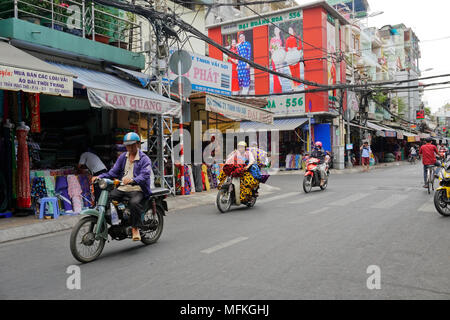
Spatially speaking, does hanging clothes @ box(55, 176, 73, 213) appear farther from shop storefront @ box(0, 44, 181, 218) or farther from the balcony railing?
the balcony railing

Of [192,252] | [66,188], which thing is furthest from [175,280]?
[66,188]

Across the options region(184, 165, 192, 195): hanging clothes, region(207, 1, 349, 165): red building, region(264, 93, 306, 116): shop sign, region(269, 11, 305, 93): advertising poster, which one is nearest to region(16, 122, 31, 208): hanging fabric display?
region(184, 165, 192, 195): hanging clothes

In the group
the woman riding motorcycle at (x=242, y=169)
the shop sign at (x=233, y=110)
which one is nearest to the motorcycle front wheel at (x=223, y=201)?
the woman riding motorcycle at (x=242, y=169)

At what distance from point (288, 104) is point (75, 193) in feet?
72.9

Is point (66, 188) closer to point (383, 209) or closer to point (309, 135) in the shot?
point (383, 209)

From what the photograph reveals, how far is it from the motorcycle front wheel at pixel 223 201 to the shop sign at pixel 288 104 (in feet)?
66.2

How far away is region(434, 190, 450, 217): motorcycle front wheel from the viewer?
845cm

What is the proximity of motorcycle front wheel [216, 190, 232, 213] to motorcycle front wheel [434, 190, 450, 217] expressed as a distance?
15.2 feet

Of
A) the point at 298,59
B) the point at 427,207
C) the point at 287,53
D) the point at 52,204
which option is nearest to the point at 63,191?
the point at 52,204

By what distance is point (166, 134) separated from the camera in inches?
520

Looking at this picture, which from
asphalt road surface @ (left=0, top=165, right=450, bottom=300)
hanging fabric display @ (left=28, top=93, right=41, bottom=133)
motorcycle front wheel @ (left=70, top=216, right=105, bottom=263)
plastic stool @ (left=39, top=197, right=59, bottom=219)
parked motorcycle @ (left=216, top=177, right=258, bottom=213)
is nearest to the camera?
asphalt road surface @ (left=0, top=165, right=450, bottom=300)

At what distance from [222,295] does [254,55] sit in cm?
2929

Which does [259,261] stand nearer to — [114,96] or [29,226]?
[29,226]

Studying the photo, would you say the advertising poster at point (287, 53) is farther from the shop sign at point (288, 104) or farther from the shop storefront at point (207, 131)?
the shop storefront at point (207, 131)
